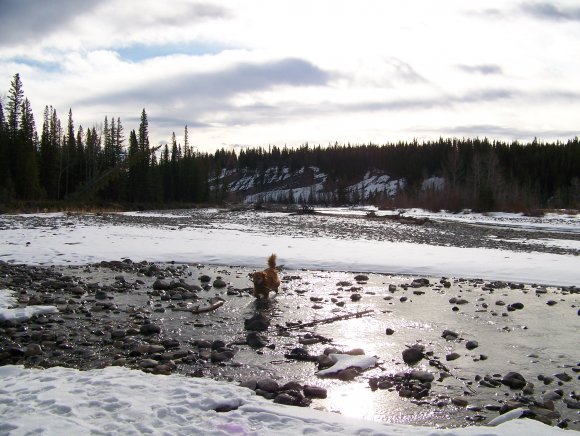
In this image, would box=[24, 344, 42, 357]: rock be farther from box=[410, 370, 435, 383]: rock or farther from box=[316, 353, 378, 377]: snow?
box=[410, 370, 435, 383]: rock

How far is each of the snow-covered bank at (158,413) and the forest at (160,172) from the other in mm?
27980

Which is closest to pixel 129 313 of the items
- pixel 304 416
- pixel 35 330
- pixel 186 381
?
pixel 35 330

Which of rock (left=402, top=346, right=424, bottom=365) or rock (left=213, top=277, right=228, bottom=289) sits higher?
rock (left=213, top=277, right=228, bottom=289)

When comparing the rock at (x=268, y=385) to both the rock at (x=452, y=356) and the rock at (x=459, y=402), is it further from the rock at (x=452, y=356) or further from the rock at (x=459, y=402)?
the rock at (x=452, y=356)

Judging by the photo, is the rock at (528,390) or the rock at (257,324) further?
the rock at (257,324)

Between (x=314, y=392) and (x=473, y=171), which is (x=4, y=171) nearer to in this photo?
(x=314, y=392)

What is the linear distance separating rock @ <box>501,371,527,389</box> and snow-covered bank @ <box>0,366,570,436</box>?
1.29 m

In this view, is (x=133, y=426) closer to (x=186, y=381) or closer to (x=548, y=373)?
(x=186, y=381)

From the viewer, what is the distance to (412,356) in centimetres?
647

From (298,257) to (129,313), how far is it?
8108mm

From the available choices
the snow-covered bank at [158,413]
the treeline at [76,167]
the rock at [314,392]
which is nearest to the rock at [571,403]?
the snow-covered bank at [158,413]

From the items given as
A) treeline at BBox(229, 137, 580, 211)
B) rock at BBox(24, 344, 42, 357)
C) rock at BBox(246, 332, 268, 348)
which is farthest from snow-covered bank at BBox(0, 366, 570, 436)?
treeline at BBox(229, 137, 580, 211)

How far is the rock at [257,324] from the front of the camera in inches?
312

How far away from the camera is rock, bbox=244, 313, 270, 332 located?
793 centimetres
